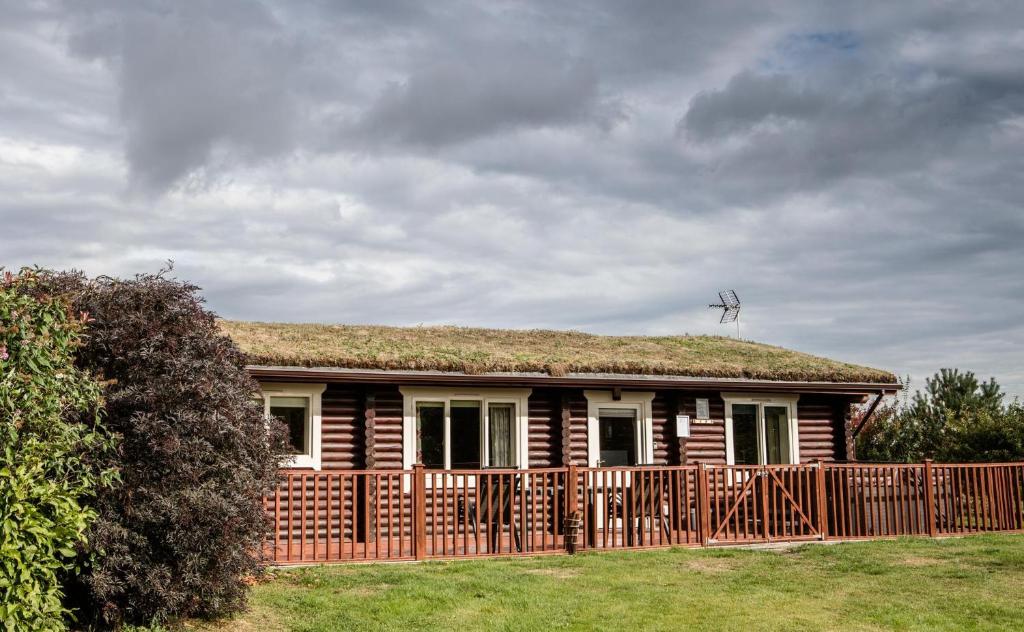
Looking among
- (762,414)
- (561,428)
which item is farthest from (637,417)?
(762,414)

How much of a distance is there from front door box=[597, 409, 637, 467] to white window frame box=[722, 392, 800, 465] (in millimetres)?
1826

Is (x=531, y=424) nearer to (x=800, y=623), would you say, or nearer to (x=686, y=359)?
(x=686, y=359)

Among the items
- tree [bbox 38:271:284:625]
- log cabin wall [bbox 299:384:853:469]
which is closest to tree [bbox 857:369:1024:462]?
log cabin wall [bbox 299:384:853:469]

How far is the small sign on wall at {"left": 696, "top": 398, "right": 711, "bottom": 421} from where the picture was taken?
1733cm

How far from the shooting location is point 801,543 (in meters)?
13.8

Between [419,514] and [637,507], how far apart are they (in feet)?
12.7

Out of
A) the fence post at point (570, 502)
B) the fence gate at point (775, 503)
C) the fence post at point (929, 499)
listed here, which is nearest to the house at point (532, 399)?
the fence gate at point (775, 503)

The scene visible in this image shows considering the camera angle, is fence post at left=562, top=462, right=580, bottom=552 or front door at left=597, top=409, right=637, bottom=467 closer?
fence post at left=562, top=462, right=580, bottom=552

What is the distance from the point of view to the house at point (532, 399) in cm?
1498

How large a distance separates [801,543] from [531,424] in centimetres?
479

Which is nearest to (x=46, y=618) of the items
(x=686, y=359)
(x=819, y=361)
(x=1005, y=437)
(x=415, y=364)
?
(x=415, y=364)

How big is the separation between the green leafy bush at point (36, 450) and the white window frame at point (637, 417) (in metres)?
10.6

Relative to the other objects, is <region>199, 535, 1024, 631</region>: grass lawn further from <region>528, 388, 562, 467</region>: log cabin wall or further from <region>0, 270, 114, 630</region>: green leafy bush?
<region>528, 388, 562, 467</region>: log cabin wall

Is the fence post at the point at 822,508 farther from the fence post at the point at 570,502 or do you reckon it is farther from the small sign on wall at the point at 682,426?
the fence post at the point at 570,502
